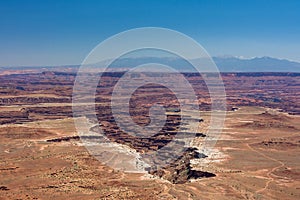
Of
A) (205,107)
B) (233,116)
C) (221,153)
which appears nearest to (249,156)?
(221,153)

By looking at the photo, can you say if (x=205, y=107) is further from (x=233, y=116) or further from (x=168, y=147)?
(x=168, y=147)

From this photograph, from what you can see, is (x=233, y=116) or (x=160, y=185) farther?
(x=233, y=116)

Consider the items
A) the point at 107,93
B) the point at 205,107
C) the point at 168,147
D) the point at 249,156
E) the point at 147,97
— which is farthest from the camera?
the point at 107,93

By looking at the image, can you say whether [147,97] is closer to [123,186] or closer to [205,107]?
[205,107]

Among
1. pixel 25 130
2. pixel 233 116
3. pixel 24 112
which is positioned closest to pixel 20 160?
pixel 25 130

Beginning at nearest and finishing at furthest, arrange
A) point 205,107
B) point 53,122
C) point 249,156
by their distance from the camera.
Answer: point 249,156, point 53,122, point 205,107

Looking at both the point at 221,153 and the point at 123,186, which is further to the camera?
the point at 221,153
